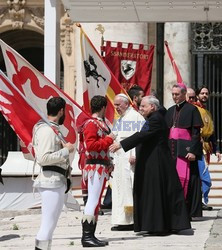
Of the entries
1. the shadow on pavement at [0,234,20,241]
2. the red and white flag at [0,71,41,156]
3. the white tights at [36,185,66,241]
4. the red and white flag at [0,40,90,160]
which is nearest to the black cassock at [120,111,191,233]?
the red and white flag at [0,40,90,160]

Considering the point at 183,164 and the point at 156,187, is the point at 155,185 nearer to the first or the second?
the point at 156,187

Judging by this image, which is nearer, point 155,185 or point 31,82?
point 155,185

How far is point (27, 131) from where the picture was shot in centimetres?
1088

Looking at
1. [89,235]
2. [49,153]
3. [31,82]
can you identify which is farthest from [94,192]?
[31,82]

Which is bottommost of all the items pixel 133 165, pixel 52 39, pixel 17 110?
pixel 133 165

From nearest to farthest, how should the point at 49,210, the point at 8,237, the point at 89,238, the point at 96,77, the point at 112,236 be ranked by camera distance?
the point at 49,210 → the point at 89,238 → the point at 112,236 → the point at 8,237 → the point at 96,77

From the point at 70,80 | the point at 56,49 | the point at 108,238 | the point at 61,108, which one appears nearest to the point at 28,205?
the point at 56,49

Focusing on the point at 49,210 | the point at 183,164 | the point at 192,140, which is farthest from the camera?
the point at 183,164

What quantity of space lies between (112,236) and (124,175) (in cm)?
76

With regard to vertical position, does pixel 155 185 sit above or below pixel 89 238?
above

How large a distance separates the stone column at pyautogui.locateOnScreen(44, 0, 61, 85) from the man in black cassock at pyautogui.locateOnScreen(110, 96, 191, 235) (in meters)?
4.61

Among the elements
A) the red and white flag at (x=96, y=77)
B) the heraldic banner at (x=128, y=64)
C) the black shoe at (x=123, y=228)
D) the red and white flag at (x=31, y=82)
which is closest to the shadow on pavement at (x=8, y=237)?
the black shoe at (x=123, y=228)

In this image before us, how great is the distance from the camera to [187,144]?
41.0ft

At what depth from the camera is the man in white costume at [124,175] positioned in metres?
11.7
